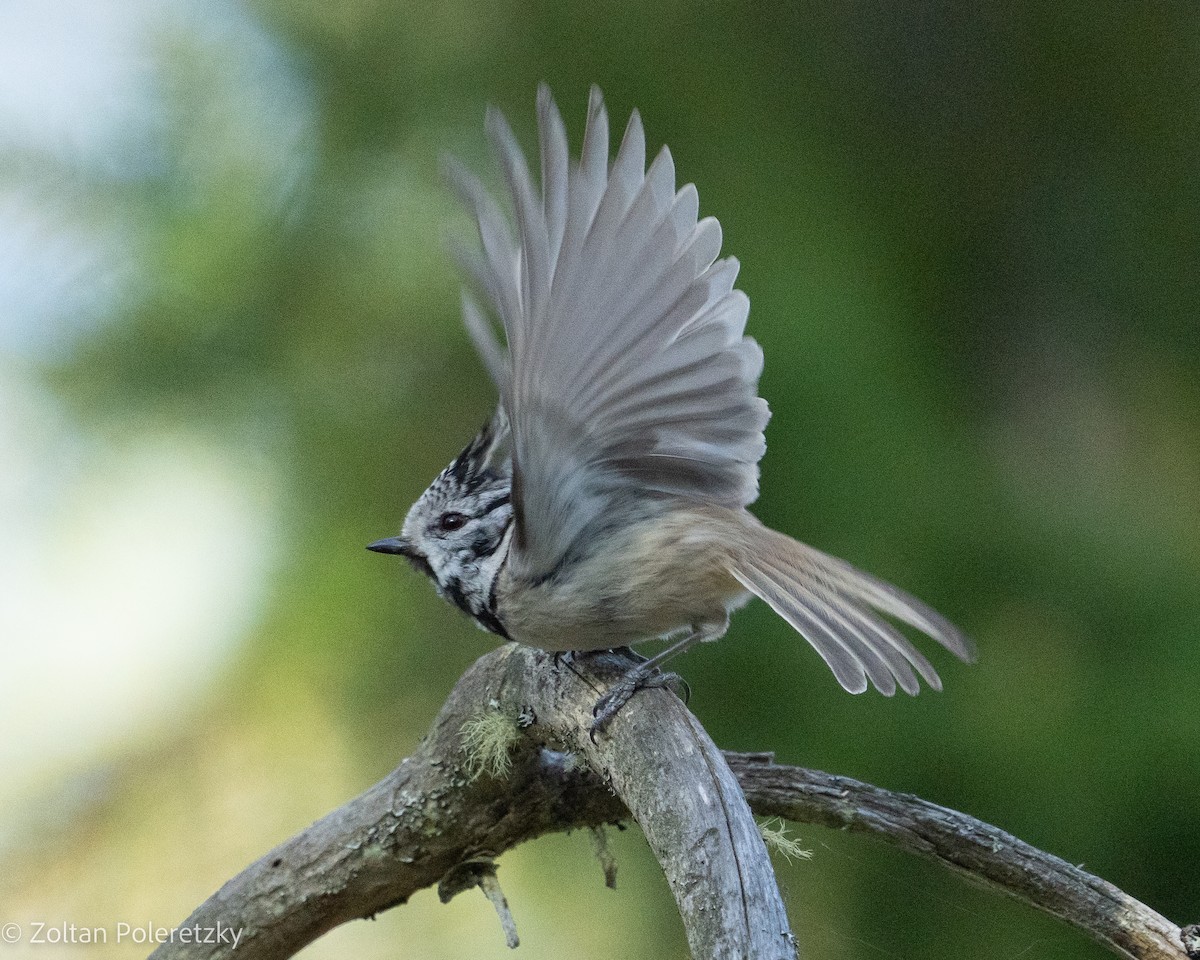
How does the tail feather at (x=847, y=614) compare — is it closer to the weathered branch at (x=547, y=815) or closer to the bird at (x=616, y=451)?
the bird at (x=616, y=451)

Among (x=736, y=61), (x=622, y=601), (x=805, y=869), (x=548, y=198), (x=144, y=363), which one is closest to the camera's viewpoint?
(x=548, y=198)

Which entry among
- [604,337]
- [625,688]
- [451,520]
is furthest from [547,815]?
[604,337]

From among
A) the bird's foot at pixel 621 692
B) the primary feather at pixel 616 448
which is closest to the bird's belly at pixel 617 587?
the primary feather at pixel 616 448

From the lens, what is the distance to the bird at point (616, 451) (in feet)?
4.09

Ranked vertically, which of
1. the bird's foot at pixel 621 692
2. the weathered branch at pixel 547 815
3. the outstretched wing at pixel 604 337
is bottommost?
the weathered branch at pixel 547 815

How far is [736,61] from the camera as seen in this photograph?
2.34m

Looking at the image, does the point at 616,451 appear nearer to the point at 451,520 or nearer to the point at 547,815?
the point at 451,520

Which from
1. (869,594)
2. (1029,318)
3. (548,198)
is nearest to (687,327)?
(548,198)

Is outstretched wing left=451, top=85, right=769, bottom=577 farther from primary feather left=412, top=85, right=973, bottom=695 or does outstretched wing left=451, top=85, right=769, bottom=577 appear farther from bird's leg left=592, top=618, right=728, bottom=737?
bird's leg left=592, top=618, right=728, bottom=737

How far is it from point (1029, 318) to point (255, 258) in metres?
1.57

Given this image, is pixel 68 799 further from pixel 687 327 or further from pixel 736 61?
pixel 736 61

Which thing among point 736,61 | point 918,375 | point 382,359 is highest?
point 736,61

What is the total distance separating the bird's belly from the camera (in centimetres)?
158

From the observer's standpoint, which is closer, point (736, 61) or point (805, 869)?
point (805, 869)
